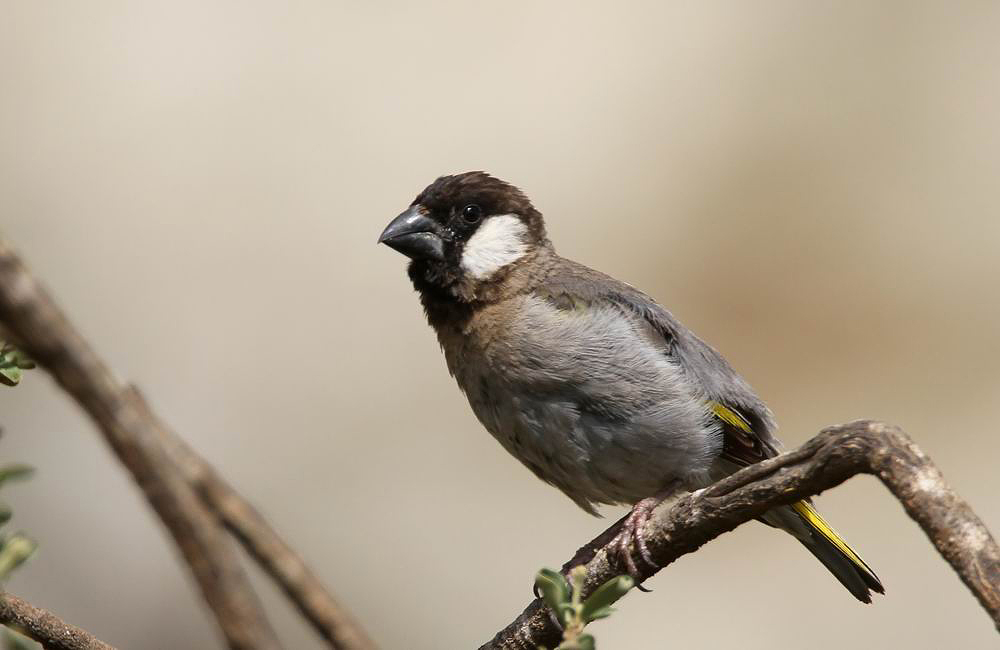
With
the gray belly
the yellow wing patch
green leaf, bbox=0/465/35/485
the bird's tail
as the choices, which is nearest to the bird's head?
the gray belly

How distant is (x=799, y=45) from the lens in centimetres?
793

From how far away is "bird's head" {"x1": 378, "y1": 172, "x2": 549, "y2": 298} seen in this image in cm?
409

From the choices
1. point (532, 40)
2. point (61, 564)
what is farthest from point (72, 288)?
point (532, 40)

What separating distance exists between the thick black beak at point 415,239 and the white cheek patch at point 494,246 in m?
0.10

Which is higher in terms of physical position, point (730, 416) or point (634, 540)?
point (730, 416)

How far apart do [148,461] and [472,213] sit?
3387 millimetres

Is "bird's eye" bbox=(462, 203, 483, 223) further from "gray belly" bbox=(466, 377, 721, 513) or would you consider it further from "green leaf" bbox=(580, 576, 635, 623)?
"green leaf" bbox=(580, 576, 635, 623)

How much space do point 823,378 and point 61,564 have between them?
418cm

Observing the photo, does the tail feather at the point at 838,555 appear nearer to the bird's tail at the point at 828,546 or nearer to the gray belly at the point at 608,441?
the bird's tail at the point at 828,546

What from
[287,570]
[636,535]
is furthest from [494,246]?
[287,570]

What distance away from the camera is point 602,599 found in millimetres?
1710

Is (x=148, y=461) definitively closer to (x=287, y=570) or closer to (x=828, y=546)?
(x=287, y=570)

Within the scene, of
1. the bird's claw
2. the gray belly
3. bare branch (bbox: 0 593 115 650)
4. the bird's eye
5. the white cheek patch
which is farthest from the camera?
the bird's eye

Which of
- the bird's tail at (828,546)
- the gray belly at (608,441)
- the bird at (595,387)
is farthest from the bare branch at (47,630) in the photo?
the bird's tail at (828,546)
